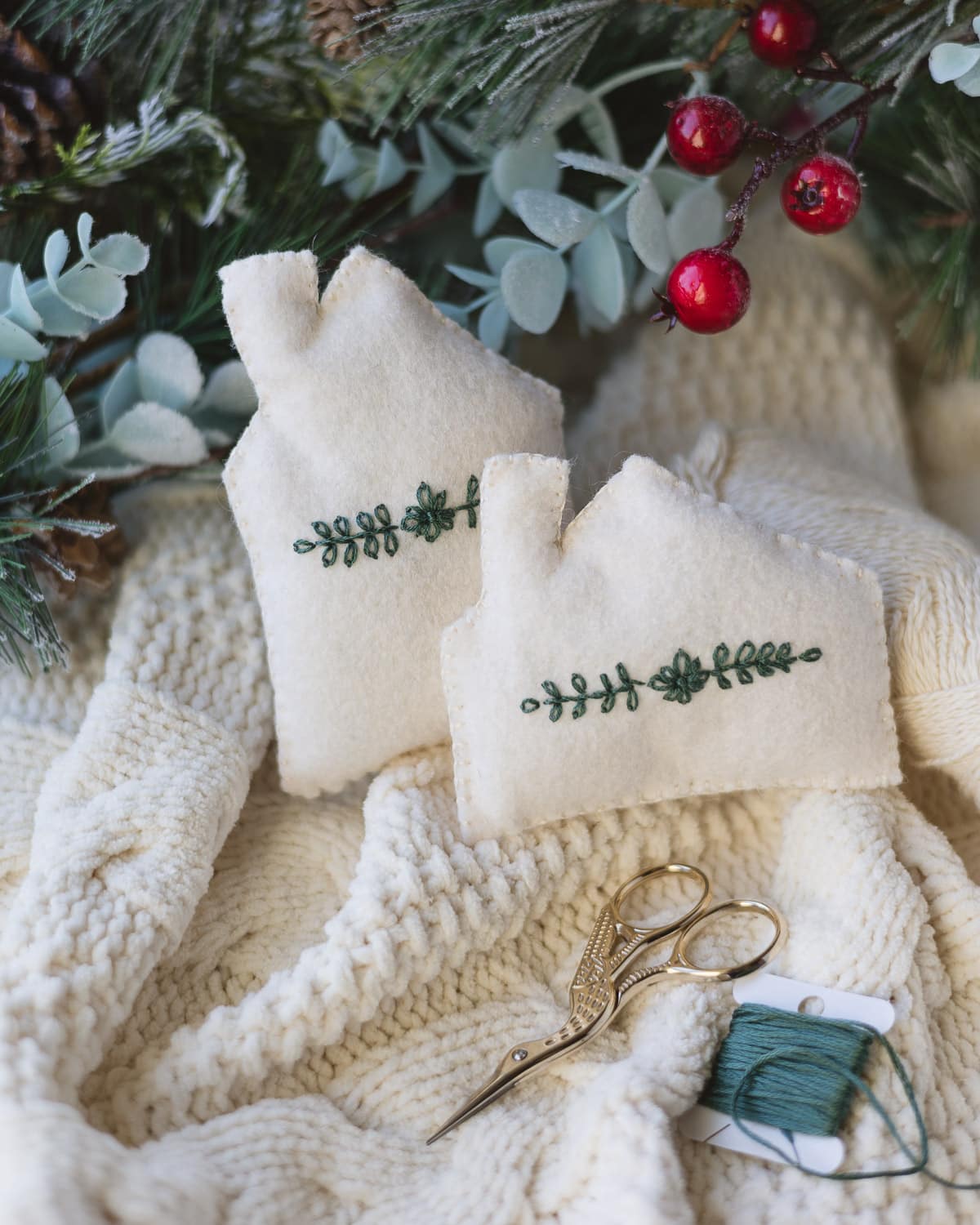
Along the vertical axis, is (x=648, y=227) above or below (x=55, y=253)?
below

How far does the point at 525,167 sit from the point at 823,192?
0.97 ft

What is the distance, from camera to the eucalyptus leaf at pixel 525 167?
89 centimetres

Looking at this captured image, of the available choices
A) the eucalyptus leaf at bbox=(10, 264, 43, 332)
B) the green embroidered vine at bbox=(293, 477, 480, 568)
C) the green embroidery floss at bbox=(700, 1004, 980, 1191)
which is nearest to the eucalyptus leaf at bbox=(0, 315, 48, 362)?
the eucalyptus leaf at bbox=(10, 264, 43, 332)

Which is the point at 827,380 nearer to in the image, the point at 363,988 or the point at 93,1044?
the point at 363,988

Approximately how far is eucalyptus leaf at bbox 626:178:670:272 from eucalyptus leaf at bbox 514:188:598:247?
4 cm

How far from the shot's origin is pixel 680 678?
2.31 feet

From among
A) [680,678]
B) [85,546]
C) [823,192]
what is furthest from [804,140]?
[85,546]

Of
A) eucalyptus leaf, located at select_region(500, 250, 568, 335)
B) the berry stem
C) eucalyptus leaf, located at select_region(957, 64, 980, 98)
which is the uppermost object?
eucalyptus leaf, located at select_region(957, 64, 980, 98)

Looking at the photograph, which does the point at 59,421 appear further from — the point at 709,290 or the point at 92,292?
the point at 709,290

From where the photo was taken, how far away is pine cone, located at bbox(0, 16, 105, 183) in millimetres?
760

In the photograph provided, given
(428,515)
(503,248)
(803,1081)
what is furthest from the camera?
(503,248)

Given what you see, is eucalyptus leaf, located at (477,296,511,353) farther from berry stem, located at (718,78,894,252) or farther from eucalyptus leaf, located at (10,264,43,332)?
eucalyptus leaf, located at (10,264,43,332)

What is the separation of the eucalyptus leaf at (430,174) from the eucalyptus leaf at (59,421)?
372 mm

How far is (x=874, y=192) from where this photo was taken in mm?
1001
